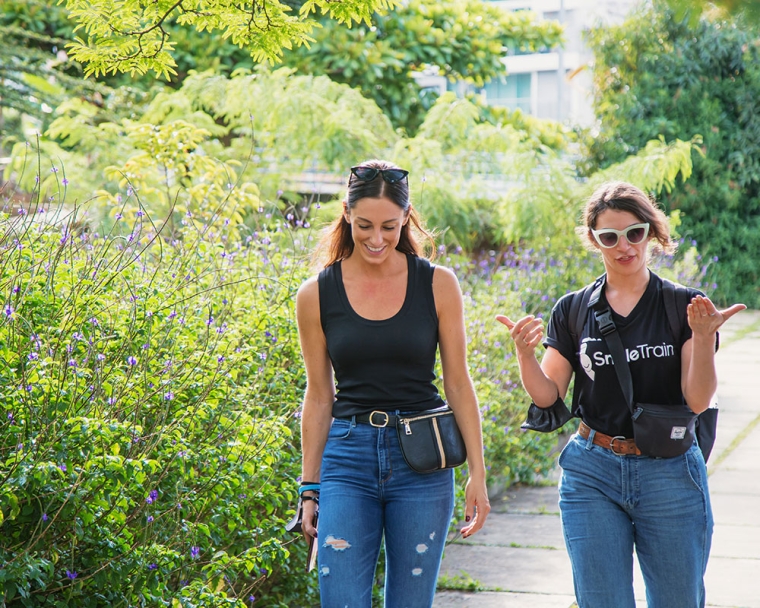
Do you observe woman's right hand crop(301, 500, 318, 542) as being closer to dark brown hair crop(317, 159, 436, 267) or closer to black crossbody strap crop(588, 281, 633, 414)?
dark brown hair crop(317, 159, 436, 267)

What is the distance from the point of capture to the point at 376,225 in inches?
117

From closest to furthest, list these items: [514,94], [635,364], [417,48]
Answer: [635,364], [417,48], [514,94]

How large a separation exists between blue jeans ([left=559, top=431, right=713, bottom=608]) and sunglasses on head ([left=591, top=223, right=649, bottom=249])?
64 cm

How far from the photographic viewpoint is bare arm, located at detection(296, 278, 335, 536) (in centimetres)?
299

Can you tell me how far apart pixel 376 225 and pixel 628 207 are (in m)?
0.79

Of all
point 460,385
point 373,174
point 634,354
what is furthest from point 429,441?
point 373,174

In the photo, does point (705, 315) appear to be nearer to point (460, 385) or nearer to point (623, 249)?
point (623, 249)

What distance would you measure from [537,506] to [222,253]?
104 inches

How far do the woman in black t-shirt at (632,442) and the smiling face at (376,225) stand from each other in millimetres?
453

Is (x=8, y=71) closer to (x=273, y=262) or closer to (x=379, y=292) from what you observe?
(x=273, y=262)

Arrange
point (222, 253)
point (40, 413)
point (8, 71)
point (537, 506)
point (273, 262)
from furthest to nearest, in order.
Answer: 1. point (8, 71)
2. point (537, 506)
3. point (273, 262)
4. point (222, 253)
5. point (40, 413)

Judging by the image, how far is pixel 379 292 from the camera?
300 cm

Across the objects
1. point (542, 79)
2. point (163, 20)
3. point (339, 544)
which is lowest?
point (339, 544)

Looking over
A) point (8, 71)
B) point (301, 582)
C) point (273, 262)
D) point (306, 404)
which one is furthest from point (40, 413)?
point (8, 71)
